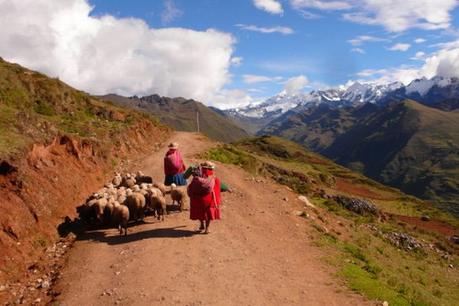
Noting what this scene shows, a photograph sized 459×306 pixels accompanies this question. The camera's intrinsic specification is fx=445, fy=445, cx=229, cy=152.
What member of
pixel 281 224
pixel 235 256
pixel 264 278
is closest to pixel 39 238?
pixel 235 256

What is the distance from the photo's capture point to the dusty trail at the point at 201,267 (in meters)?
12.5

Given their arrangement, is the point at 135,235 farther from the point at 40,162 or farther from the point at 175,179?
the point at 40,162

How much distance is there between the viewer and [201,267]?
14.2 metres

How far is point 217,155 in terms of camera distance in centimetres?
4134

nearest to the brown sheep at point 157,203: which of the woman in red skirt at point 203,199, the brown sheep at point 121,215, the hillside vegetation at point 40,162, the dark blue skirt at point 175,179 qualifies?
the brown sheep at point 121,215

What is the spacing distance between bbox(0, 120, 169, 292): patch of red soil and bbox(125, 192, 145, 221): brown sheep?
293 cm

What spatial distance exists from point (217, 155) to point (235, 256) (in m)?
26.1

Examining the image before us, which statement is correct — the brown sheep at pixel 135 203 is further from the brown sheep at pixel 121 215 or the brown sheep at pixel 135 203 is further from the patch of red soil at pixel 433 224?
the patch of red soil at pixel 433 224

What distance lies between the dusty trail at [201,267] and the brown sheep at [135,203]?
68cm

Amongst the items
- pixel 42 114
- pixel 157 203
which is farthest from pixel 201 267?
pixel 42 114

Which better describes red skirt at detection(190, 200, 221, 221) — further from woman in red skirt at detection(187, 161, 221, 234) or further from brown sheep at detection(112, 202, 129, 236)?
brown sheep at detection(112, 202, 129, 236)

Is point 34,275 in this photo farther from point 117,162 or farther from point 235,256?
point 117,162

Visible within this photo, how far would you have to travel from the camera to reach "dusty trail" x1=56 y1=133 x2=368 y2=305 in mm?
12484

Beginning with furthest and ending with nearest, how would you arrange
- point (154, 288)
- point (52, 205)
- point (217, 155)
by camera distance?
1. point (217, 155)
2. point (52, 205)
3. point (154, 288)
